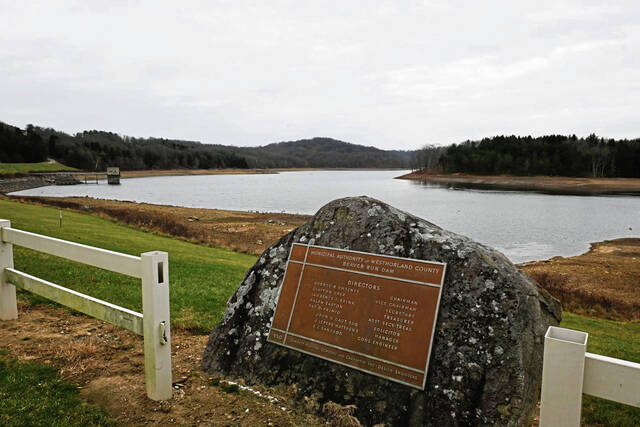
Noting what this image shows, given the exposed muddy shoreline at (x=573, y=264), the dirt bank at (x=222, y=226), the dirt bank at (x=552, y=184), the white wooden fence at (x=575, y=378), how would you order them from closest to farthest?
the white wooden fence at (x=575, y=378), the exposed muddy shoreline at (x=573, y=264), the dirt bank at (x=222, y=226), the dirt bank at (x=552, y=184)

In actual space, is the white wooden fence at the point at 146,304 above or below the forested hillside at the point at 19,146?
below

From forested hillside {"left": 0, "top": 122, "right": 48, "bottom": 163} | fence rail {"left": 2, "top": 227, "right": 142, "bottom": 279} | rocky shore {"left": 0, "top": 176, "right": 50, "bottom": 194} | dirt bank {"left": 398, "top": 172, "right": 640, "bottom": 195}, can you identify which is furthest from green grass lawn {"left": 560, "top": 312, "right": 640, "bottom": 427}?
forested hillside {"left": 0, "top": 122, "right": 48, "bottom": 163}

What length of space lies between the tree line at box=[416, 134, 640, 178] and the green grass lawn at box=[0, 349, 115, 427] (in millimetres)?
124010

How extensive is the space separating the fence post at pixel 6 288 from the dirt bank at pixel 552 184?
3478 inches

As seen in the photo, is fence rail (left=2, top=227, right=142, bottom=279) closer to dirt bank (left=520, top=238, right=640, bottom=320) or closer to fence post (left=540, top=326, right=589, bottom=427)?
fence post (left=540, top=326, right=589, bottom=427)

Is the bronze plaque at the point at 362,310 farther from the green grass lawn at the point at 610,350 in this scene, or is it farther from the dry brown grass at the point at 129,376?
the green grass lawn at the point at 610,350

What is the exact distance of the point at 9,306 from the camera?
20.1 feet

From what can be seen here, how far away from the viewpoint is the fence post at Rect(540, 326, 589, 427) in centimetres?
247

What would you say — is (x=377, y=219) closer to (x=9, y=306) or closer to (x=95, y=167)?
(x=9, y=306)

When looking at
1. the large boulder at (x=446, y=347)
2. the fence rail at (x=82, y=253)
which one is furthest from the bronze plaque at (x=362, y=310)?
the fence rail at (x=82, y=253)

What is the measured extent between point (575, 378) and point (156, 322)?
3.33 m

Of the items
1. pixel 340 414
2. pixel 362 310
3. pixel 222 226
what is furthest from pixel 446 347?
pixel 222 226

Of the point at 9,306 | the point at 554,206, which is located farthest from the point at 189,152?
the point at 9,306

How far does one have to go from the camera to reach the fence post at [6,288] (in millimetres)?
5852
